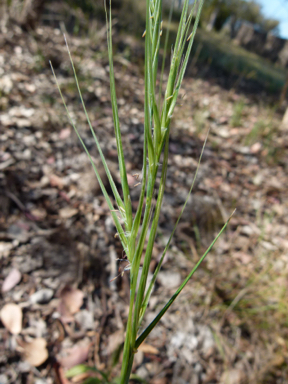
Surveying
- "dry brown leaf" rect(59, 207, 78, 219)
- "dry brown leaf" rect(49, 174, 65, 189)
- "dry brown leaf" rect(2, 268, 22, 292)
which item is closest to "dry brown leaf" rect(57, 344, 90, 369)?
"dry brown leaf" rect(2, 268, 22, 292)

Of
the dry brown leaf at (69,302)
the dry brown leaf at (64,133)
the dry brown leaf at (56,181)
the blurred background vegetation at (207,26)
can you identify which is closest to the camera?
the dry brown leaf at (69,302)

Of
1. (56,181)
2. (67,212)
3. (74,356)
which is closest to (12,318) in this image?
(74,356)

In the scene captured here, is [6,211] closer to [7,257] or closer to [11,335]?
[7,257]

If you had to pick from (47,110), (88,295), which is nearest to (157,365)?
(88,295)

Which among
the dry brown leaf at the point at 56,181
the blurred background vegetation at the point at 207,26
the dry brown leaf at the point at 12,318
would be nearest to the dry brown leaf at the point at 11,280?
the dry brown leaf at the point at 12,318

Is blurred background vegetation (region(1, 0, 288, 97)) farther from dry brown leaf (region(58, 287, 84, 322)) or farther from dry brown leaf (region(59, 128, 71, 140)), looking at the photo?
dry brown leaf (region(58, 287, 84, 322))

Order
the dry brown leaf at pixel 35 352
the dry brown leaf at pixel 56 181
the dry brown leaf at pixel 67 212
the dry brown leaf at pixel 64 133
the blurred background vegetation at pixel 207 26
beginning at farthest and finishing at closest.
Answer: the blurred background vegetation at pixel 207 26, the dry brown leaf at pixel 64 133, the dry brown leaf at pixel 56 181, the dry brown leaf at pixel 67 212, the dry brown leaf at pixel 35 352

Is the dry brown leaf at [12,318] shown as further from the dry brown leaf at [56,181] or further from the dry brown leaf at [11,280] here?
the dry brown leaf at [56,181]
